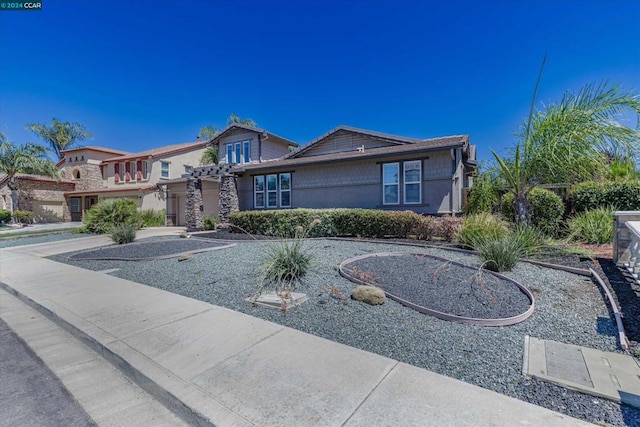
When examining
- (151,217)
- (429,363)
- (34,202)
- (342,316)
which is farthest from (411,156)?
(34,202)

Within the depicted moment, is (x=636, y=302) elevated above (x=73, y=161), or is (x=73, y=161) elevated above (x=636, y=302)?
(x=73, y=161)

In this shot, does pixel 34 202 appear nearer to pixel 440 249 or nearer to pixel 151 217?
pixel 151 217

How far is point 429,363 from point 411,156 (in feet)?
36.2

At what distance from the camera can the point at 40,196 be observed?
30203 mm

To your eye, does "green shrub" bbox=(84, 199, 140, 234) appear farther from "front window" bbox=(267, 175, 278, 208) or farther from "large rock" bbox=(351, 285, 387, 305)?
"large rock" bbox=(351, 285, 387, 305)

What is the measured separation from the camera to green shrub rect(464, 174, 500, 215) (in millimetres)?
11930

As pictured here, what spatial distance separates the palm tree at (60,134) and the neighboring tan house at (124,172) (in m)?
10.2

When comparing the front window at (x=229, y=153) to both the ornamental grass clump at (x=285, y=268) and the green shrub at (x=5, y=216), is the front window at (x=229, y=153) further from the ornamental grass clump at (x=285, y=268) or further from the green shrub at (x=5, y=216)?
the green shrub at (x=5, y=216)

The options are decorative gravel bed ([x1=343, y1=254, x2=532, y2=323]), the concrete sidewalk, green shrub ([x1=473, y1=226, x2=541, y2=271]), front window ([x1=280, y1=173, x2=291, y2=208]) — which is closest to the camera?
the concrete sidewalk

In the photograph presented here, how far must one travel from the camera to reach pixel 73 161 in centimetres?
3284

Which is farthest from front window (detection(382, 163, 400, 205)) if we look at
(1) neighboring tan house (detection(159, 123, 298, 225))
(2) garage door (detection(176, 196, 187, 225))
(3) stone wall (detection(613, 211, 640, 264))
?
(2) garage door (detection(176, 196, 187, 225))

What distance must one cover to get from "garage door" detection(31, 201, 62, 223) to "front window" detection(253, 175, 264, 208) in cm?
2696

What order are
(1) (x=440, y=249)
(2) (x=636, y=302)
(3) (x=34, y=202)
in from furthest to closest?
(3) (x=34, y=202) < (1) (x=440, y=249) < (2) (x=636, y=302)

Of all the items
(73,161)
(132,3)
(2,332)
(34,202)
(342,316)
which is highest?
(132,3)
